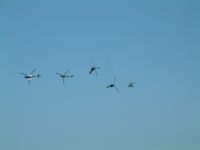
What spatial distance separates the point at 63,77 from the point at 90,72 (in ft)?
38.3

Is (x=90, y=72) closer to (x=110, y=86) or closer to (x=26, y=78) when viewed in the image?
(x=110, y=86)

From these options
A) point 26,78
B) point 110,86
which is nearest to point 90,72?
point 110,86

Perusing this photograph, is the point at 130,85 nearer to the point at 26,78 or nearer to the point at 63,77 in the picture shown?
the point at 63,77

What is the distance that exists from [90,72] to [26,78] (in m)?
21.6

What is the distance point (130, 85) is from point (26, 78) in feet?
102

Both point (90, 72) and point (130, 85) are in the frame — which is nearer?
point (90, 72)

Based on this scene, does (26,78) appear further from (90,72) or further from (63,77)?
(90,72)

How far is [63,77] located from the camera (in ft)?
481

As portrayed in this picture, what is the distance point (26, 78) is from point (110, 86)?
24464 millimetres

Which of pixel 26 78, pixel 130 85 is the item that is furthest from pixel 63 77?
pixel 130 85

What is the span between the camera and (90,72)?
13825 centimetres

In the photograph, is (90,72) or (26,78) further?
(26,78)

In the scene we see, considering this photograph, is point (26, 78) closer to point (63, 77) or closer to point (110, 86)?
point (63, 77)

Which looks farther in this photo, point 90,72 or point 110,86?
point 110,86
